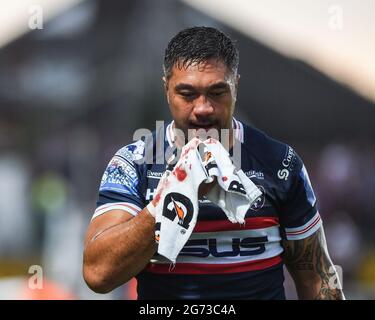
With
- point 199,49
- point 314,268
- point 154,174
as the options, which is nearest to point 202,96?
point 199,49

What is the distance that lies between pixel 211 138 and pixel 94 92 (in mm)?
9879

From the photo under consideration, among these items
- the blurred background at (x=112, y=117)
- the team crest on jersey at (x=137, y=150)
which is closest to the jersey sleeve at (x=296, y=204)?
the team crest on jersey at (x=137, y=150)

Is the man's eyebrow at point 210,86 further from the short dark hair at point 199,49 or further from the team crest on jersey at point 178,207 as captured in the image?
the team crest on jersey at point 178,207

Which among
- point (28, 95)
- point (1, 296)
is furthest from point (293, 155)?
point (28, 95)

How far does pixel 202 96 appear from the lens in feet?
10.8

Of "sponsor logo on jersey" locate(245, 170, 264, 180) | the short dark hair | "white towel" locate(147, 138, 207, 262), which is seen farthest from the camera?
"sponsor logo on jersey" locate(245, 170, 264, 180)

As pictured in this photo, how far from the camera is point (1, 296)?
865 cm

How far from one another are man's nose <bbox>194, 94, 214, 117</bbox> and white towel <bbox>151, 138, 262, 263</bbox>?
187mm

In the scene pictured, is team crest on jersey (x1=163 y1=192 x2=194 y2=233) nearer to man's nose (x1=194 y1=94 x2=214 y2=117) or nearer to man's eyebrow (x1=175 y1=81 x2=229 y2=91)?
man's nose (x1=194 y1=94 x2=214 y2=117)

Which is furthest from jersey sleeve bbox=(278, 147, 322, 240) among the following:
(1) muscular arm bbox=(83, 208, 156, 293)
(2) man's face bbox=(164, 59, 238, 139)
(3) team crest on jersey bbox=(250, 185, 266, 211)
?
(1) muscular arm bbox=(83, 208, 156, 293)

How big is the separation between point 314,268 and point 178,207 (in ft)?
3.31

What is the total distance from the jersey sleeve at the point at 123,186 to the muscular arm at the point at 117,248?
0.05m

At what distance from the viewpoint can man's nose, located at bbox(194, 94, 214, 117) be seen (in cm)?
327

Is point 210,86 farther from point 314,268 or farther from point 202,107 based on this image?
point 314,268
